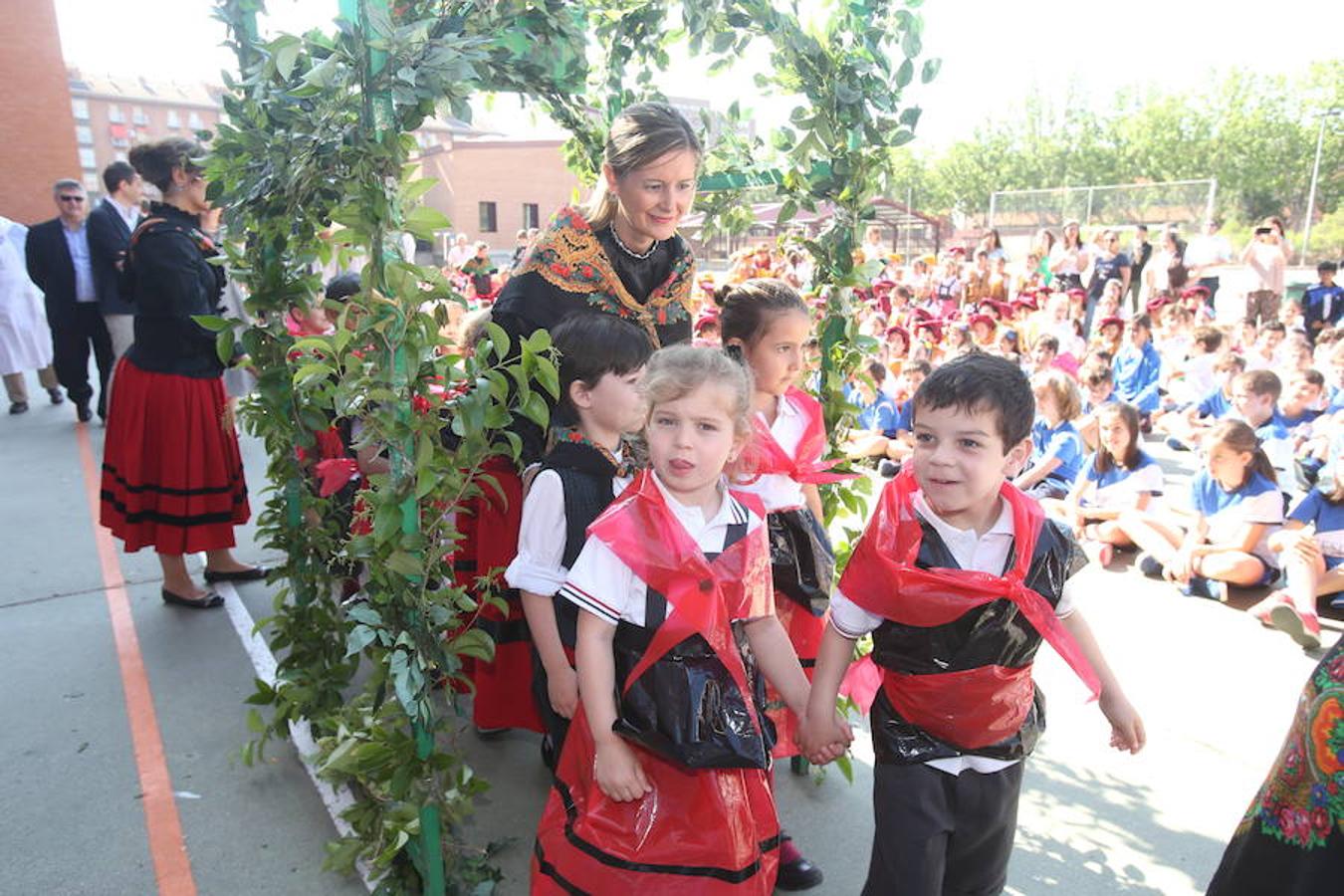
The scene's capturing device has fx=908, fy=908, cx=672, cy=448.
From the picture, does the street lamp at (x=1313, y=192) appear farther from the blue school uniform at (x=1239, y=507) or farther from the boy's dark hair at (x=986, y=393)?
the boy's dark hair at (x=986, y=393)

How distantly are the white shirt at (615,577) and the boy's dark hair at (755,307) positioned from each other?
82 cm

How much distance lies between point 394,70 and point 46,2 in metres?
21.5

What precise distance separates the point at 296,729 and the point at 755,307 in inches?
86.9

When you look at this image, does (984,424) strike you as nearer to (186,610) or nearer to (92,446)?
(186,610)

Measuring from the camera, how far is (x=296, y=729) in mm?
3225

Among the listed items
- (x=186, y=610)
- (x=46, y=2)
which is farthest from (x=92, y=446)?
(x=46, y=2)

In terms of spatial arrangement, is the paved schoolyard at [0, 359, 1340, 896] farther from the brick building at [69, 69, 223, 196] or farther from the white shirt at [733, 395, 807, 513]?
the brick building at [69, 69, 223, 196]

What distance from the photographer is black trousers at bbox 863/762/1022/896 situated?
70.1 inches

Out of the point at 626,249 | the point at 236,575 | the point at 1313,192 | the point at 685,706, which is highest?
the point at 1313,192

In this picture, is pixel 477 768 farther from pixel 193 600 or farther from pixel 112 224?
pixel 112 224

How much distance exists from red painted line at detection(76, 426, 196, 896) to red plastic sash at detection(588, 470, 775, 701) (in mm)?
1612

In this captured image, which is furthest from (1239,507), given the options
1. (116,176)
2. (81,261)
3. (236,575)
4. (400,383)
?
(81,261)

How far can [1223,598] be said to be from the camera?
4.50 m

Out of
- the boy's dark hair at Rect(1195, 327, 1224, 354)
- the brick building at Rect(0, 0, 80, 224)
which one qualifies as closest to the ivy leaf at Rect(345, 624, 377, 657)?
the boy's dark hair at Rect(1195, 327, 1224, 354)
